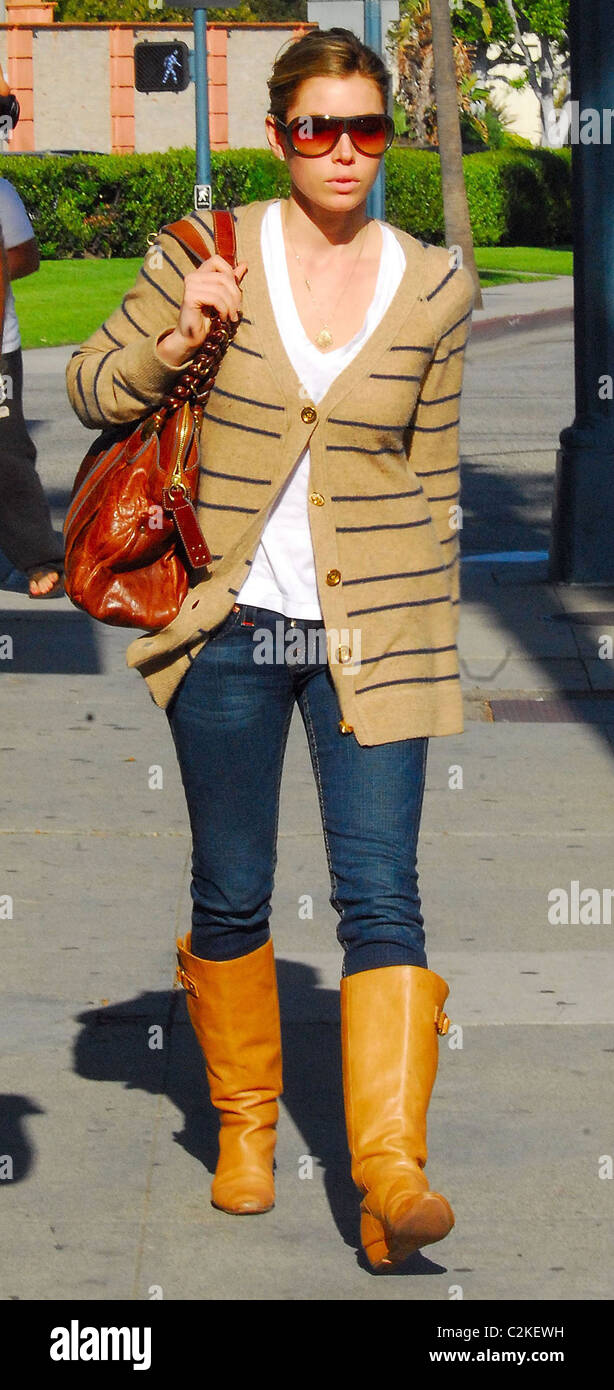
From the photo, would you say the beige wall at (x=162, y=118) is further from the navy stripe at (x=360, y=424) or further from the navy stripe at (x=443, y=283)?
the navy stripe at (x=360, y=424)

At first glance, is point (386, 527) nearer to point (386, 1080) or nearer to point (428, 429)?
point (428, 429)

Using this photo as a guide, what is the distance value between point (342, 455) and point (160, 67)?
10.2 m

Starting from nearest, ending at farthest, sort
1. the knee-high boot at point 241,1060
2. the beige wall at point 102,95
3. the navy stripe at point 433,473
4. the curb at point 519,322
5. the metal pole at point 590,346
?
the navy stripe at point 433,473 < the knee-high boot at point 241,1060 < the metal pole at point 590,346 < the curb at point 519,322 < the beige wall at point 102,95

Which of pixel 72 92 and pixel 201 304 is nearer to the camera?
pixel 201 304

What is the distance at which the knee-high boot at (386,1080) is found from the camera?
10.5 ft

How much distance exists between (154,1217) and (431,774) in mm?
3020

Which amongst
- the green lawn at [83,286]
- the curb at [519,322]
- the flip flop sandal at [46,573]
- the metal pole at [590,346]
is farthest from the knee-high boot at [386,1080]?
the curb at [519,322]

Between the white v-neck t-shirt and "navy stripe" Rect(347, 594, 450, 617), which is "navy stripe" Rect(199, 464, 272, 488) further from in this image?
"navy stripe" Rect(347, 594, 450, 617)

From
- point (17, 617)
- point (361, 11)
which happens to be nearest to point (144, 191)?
point (361, 11)

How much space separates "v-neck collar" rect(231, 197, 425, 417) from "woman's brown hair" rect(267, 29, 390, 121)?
18 cm

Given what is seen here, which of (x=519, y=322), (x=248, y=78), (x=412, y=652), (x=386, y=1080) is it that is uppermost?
(x=248, y=78)

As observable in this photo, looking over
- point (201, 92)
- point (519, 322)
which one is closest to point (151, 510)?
point (201, 92)

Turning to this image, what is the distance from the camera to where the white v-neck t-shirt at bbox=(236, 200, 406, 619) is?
10.6ft

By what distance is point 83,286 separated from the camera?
26.2m
